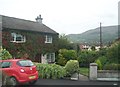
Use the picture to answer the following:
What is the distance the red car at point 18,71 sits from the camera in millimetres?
14680

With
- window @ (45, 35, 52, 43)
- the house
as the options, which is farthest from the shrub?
window @ (45, 35, 52, 43)

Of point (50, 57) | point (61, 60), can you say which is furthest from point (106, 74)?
point (50, 57)

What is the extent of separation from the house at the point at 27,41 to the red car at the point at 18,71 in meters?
12.5

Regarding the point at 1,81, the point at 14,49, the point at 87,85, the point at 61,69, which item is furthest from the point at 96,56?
the point at 1,81

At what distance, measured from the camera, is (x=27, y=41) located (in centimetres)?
3058

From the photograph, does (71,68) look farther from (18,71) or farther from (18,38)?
(18,38)

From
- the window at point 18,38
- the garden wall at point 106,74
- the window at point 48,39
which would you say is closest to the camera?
the garden wall at point 106,74

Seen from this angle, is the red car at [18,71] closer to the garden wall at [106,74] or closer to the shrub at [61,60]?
the garden wall at [106,74]

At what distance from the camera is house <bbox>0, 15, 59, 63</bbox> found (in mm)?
28078

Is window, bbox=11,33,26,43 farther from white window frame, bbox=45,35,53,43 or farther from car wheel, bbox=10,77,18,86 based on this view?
car wheel, bbox=10,77,18,86

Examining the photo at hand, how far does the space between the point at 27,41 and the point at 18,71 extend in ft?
52.8

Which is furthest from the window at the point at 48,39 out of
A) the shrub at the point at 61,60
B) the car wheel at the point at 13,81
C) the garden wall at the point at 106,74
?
the car wheel at the point at 13,81

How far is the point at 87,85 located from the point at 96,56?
51.9ft

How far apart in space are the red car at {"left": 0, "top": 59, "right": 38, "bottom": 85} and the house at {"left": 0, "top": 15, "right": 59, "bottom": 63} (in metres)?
12.5
